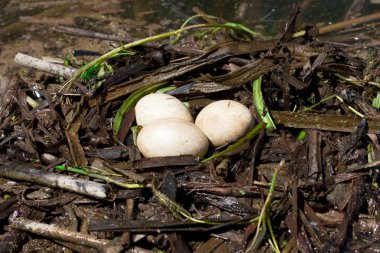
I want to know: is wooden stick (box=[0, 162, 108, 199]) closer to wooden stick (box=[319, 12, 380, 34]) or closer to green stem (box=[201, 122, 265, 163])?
green stem (box=[201, 122, 265, 163])

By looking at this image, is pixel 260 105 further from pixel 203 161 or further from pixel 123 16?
pixel 123 16

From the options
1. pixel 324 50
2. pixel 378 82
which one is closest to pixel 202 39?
pixel 324 50

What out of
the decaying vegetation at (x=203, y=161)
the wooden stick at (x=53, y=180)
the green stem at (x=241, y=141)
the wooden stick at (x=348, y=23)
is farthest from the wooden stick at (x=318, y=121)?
the wooden stick at (x=348, y=23)

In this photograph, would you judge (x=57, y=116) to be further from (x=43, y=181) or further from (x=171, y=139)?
(x=171, y=139)

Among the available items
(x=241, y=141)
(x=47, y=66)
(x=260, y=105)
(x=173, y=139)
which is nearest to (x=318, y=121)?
(x=260, y=105)

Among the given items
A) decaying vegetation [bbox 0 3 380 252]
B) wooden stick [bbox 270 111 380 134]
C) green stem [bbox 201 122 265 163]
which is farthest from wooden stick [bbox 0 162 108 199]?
→ wooden stick [bbox 270 111 380 134]
